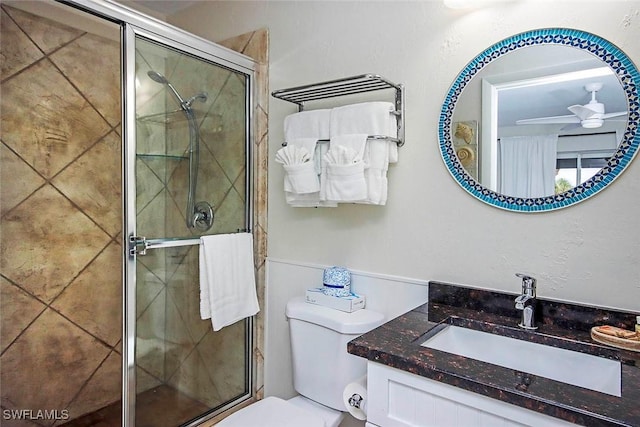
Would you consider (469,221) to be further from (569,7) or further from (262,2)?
(262,2)

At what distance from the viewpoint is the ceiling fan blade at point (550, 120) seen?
1234mm

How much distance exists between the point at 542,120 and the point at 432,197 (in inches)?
17.0

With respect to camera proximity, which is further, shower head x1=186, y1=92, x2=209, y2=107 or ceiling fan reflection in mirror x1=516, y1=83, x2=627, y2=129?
shower head x1=186, y1=92, x2=209, y2=107

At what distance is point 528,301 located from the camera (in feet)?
4.04

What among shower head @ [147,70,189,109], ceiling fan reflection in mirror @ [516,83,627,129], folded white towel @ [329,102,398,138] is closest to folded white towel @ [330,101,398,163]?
folded white towel @ [329,102,398,138]

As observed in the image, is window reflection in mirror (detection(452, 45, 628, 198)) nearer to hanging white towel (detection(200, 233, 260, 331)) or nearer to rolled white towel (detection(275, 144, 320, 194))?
rolled white towel (detection(275, 144, 320, 194))

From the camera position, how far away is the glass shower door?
1.60 m

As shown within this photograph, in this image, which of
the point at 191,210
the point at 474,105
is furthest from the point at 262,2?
the point at 474,105

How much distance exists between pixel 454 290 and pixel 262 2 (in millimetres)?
1616

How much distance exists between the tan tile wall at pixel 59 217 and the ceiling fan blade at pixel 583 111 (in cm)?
158

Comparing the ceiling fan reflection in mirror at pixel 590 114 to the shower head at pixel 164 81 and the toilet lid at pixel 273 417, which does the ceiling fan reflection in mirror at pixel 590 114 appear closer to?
the toilet lid at pixel 273 417

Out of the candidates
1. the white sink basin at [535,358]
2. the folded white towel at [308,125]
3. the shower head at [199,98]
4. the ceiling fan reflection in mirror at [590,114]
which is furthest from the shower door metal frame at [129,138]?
the ceiling fan reflection in mirror at [590,114]

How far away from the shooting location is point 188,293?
1778 millimetres

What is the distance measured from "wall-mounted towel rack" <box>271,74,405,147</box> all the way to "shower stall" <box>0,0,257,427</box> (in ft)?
1.05
